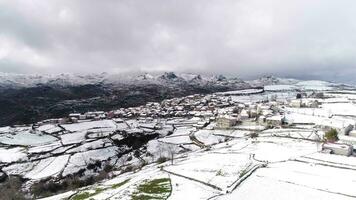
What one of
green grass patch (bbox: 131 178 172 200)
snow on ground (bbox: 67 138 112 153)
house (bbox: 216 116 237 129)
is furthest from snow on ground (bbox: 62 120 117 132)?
green grass patch (bbox: 131 178 172 200)

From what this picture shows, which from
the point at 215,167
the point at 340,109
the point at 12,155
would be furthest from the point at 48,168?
the point at 340,109

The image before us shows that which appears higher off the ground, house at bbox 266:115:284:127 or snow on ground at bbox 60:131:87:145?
house at bbox 266:115:284:127

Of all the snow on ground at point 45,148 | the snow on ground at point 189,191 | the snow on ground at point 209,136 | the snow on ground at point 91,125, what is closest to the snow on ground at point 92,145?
the snow on ground at point 45,148

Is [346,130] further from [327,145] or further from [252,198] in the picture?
[252,198]

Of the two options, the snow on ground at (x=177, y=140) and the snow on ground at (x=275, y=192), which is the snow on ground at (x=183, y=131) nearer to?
the snow on ground at (x=177, y=140)

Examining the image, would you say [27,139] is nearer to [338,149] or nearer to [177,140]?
[177,140]

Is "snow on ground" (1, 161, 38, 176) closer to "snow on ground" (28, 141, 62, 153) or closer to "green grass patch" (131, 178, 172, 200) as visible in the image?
"snow on ground" (28, 141, 62, 153)

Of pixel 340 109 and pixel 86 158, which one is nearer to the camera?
pixel 86 158
